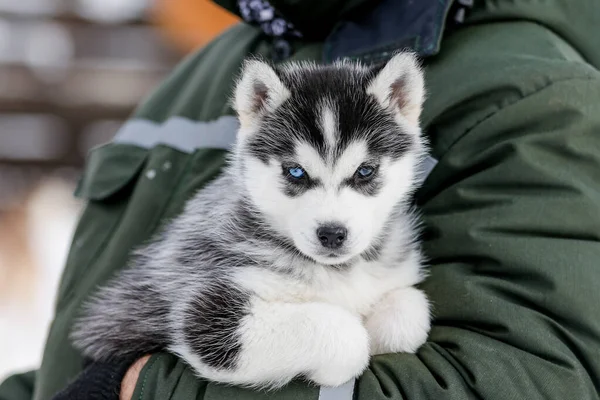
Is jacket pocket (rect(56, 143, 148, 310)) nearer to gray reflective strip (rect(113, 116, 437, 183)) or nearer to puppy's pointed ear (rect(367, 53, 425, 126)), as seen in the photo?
gray reflective strip (rect(113, 116, 437, 183))

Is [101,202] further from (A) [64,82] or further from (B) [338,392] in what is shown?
(A) [64,82]

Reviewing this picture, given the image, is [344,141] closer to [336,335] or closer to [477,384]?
[336,335]

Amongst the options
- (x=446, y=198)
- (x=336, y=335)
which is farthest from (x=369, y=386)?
(x=446, y=198)

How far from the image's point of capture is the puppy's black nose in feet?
7.24

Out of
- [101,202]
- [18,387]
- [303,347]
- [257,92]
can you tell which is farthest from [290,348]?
[18,387]

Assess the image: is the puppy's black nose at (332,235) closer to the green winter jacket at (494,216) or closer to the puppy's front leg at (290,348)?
the puppy's front leg at (290,348)

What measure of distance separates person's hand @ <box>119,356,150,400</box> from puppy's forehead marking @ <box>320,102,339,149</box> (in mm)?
819

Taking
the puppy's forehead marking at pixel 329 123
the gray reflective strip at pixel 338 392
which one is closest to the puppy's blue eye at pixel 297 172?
the puppy's forehead marking at pixel 329 123

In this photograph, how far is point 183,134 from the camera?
9.92 feet

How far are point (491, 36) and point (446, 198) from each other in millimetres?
571

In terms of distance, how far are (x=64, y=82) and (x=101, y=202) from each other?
764cm

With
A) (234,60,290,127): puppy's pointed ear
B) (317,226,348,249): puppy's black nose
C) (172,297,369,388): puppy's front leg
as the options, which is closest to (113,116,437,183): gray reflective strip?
(234,60,290,127): puppy's pointed ear

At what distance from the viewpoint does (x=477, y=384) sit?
6.77ft

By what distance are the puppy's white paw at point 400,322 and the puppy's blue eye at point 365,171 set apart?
1.20 feet
